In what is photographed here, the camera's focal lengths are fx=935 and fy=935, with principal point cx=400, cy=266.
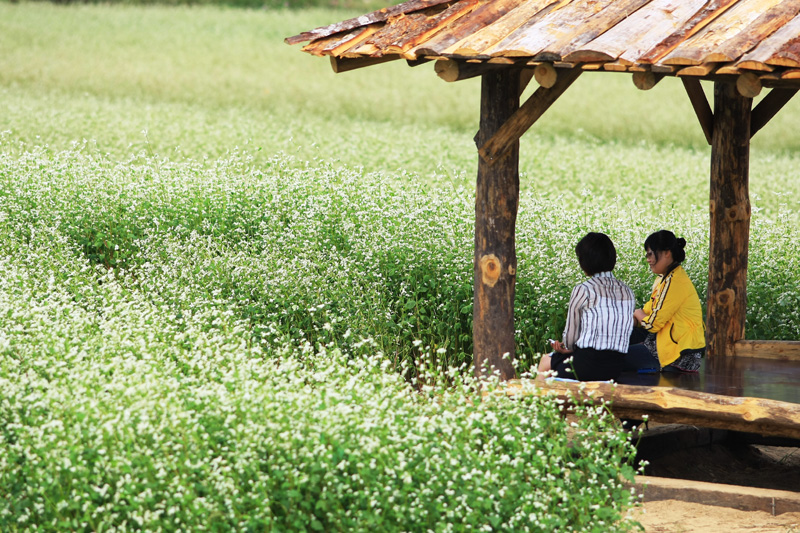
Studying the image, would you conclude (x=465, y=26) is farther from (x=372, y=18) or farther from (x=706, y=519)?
(x=706, y=519)

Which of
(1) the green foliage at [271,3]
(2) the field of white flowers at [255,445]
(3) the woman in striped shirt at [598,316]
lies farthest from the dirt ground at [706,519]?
(1) the green foliage at [271,3]

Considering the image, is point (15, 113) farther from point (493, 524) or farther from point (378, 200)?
point (493, 524)

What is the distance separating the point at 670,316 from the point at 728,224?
5.97 ft

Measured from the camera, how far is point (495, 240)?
6.68 metres

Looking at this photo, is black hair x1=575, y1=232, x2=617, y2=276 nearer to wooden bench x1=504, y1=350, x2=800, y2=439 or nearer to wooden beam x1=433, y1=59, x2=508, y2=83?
wooden bench x1=504, y1=350, x2=800, y2=439

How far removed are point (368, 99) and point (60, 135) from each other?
10.0 m

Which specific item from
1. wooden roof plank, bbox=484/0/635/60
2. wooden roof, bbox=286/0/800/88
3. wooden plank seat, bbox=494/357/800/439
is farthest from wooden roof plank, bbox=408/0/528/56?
wooden plank seat, bbox=494/357/800/439

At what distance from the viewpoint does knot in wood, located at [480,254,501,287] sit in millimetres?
6680

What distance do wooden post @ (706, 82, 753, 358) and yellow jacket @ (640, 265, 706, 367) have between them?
1517 mm

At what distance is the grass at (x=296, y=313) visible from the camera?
469 centimetres

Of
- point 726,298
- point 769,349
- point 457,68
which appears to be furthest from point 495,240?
point 769,349

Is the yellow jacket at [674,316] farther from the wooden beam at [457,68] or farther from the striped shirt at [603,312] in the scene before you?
the wooden beam at [457,68]

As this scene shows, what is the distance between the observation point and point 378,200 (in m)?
10.4

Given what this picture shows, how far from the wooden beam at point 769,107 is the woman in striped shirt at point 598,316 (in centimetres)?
246
